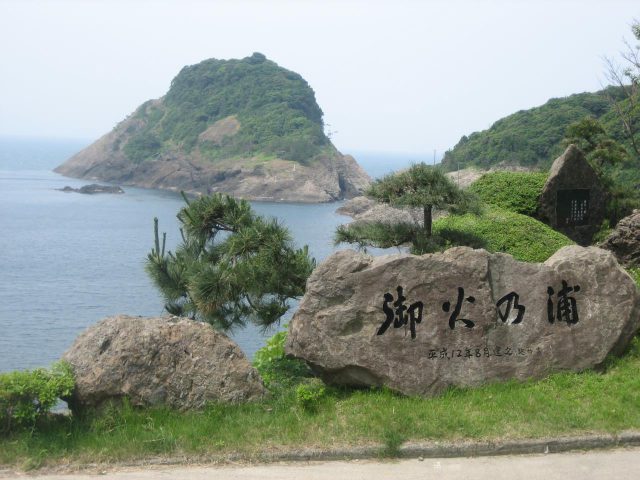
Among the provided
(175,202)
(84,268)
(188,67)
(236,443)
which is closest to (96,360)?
(236,443)

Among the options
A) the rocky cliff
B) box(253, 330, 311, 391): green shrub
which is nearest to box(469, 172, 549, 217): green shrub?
box(253, 330, 311, 391): green shrub

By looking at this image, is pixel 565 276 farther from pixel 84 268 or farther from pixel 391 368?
Result: pixel 84 268

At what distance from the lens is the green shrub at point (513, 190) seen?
43.3 feet

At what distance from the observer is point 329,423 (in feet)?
22.1

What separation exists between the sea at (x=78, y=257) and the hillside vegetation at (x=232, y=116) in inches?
312

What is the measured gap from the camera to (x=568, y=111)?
4000 cm

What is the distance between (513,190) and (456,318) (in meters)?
6.47

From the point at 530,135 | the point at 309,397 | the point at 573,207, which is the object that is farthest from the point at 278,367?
the point at 530,135

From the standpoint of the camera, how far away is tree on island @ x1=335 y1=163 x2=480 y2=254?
9.35 m

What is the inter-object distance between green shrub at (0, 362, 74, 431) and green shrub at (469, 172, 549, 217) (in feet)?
27.9

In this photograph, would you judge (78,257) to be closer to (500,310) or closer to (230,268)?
(230,268)

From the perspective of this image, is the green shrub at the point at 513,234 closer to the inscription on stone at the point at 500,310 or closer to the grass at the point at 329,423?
Result: the inscription on stone at the point at 500,310

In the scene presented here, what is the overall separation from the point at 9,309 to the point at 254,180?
128ft

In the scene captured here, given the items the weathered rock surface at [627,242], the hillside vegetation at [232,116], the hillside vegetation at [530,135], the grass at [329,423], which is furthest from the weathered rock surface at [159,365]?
the hillside vegetation at [232,116]
